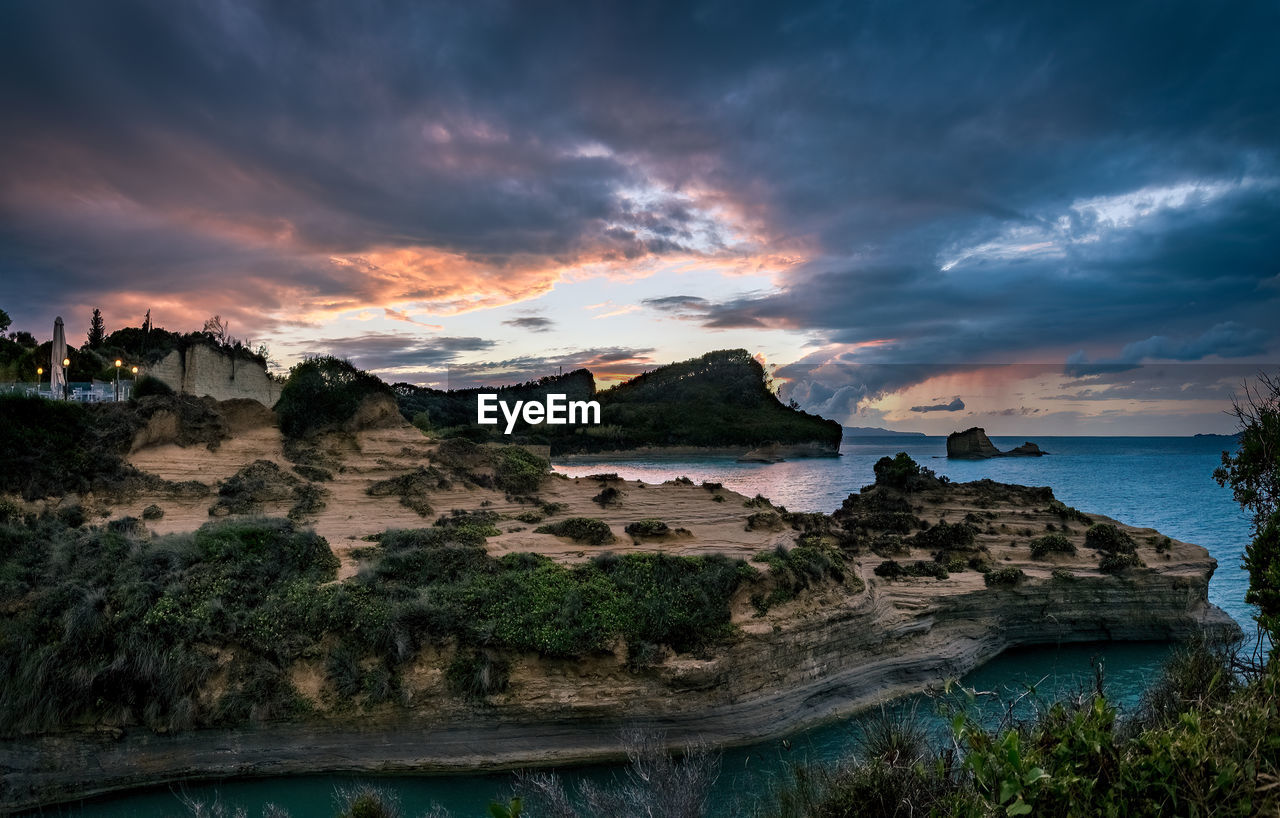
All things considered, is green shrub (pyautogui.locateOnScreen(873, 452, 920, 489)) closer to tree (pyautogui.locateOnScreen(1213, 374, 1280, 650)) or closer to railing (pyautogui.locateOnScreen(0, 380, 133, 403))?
tree (pyautogui.locateOnScreen(1213, 374, 1280, 650))

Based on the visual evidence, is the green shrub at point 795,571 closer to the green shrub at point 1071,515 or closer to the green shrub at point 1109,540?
the green shrub at point 1109,540

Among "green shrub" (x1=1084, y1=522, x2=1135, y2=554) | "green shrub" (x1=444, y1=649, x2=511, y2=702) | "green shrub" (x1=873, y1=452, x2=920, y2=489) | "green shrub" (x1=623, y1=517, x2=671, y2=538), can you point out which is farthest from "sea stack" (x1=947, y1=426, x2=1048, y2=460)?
"green shrub" (x1=444, y1=649, x2=511, y2=702)

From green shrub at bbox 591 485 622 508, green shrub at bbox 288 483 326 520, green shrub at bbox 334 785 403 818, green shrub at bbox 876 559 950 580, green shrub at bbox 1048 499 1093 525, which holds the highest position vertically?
green shrub at bbox 288 483 326 520

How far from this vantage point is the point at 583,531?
19547mm

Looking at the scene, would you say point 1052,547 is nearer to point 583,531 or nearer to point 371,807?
point 583,531

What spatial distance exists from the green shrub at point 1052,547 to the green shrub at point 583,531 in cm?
1399

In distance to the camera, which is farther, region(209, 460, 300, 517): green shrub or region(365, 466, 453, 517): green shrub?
region(365, 466, 453, 517): green shrub

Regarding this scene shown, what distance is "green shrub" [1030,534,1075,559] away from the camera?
2044 centimetres

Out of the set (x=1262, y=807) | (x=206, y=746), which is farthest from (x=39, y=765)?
Answer: (x=1262, y=807)

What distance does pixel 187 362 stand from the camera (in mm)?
30719

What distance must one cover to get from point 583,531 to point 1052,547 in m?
15.3

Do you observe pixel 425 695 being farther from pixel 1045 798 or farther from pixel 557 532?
pixel 1045 798

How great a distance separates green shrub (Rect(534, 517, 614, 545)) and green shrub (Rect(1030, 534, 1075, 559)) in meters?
14.0

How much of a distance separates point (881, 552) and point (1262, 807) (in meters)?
18.4
